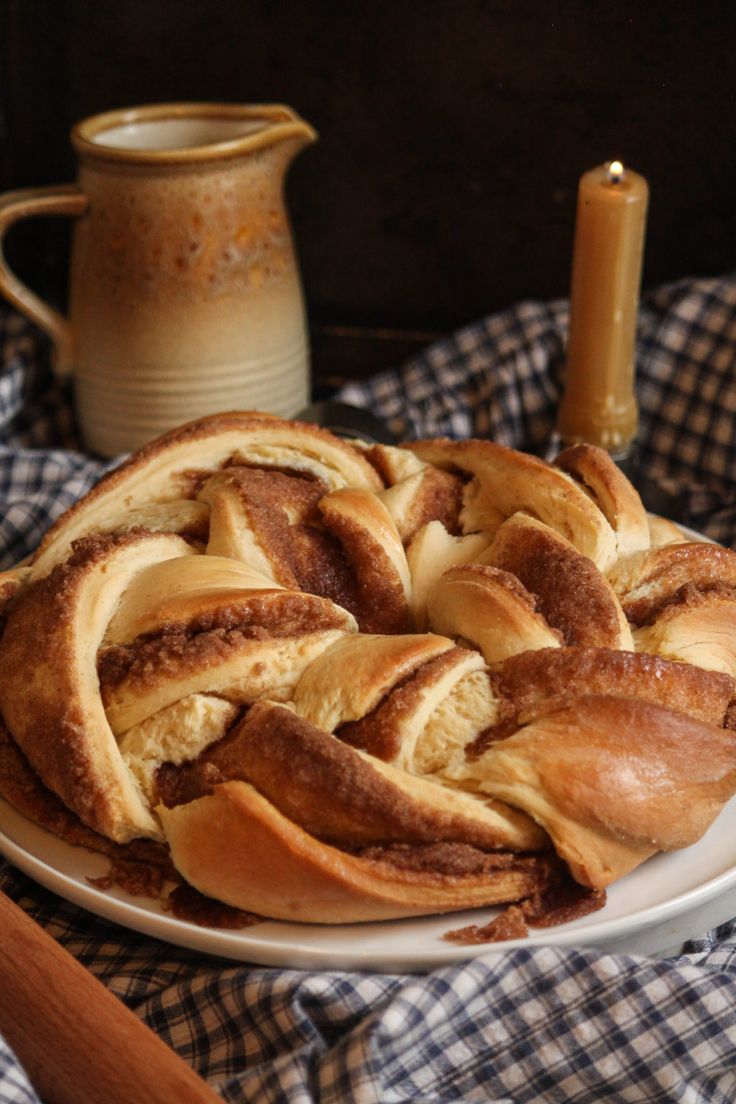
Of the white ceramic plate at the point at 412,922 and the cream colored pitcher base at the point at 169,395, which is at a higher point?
the cream colored pitcher base at the point at 169,395

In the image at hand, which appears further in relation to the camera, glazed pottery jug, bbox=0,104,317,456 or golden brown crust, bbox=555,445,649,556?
glazed pottery jug, bbox=0,104,317,456

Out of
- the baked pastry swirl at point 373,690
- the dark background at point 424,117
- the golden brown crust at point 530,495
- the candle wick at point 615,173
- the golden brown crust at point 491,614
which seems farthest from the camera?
the dark background at point 424,117

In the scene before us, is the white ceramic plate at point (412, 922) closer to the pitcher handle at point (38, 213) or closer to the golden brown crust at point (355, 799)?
the golden brown crust at point (355, 799)

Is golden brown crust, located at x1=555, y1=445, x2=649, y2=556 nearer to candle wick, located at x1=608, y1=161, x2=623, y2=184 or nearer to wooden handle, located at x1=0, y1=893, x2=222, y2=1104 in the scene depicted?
candle wick, located at x1=608, y1=161, x2=623, y2=184

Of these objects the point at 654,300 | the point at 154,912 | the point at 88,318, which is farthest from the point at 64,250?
the point at 154,912

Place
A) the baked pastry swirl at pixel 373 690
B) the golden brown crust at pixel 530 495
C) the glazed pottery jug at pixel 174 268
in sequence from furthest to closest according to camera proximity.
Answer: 1. the glazed pottery jug at pixel 174 268
2. the golden brown crust at pixel 530 495
3. the baked pastry swirl at pixel 373 690

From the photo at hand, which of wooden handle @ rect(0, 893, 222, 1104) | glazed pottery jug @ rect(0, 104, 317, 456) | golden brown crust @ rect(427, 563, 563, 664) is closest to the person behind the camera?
wooden handle @ rect(0, 893, 222, 1104)

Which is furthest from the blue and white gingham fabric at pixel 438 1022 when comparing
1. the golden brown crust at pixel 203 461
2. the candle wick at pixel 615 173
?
the candle wick at pixel 615 173

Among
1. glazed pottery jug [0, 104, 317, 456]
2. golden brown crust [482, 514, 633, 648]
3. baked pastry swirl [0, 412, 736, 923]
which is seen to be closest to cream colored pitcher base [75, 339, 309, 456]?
glazed pottery jug [0, 104, 317, 456]
